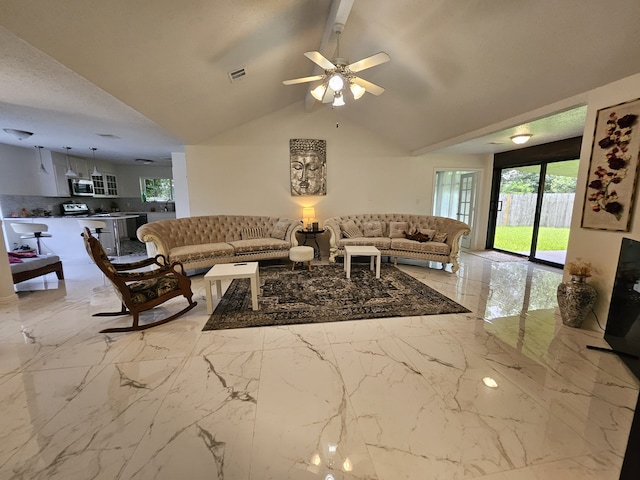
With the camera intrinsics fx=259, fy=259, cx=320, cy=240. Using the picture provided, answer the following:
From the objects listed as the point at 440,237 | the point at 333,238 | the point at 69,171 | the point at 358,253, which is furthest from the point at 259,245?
the point at 69,171

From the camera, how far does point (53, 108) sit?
3061 mm

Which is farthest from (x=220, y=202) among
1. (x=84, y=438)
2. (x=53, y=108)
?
(x=84, y=438)

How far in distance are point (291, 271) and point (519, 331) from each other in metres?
3.19

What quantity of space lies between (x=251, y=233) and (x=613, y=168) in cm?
489

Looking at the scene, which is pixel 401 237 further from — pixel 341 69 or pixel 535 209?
pixel 341 69

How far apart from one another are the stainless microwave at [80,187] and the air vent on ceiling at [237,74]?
556 cm

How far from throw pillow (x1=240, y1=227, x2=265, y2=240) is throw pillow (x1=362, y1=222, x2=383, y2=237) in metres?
2.07

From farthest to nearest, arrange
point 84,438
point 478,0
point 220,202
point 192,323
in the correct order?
point 220,202, point 192,323, point 478,0, point 84,438

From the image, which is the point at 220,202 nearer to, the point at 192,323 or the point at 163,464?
the point at 192,323

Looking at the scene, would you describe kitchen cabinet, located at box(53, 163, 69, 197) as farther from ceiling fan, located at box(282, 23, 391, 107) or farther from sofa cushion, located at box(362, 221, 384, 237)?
sofa cushion, located at box(362, 221, 384, 237)

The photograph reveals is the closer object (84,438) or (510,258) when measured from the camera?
(84,438)

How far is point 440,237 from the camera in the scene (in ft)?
15.3

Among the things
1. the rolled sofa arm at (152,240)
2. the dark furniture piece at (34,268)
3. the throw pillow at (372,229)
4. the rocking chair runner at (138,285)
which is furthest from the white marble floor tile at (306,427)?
the dark furniture piece at (34,268)

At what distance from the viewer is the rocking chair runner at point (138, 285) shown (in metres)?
2.50
